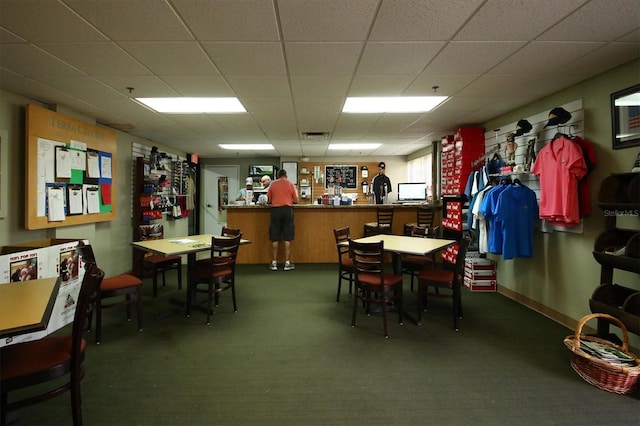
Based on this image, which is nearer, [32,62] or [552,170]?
[32,62]

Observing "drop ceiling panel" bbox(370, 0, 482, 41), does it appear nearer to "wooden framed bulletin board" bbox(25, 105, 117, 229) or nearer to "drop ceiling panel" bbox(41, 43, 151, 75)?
"drop ceiling panel" bbox(41, 43, 151, 75)

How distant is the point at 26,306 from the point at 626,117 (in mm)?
4872

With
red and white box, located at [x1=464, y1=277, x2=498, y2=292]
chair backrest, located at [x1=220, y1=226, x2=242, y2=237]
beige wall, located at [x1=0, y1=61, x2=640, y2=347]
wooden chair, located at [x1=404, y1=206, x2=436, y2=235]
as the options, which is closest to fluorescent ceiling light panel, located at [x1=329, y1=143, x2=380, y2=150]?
wooden chair, located at [x1=404, y1=206, x2=436, y2=235]

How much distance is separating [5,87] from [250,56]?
3046mm

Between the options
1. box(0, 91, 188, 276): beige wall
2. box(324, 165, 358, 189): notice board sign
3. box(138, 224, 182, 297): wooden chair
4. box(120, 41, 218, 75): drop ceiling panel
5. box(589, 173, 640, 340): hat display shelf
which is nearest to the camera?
box(589, 173, 640, 340): hat display shelf

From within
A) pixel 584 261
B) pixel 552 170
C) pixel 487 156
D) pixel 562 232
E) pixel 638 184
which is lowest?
pixel 584 261

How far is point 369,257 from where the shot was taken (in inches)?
128

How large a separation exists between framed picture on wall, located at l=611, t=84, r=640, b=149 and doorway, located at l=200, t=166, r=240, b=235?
28.9ft

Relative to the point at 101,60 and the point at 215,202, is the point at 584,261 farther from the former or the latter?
the point at 215,202

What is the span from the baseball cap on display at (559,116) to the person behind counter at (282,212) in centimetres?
408

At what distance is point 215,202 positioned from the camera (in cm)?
970

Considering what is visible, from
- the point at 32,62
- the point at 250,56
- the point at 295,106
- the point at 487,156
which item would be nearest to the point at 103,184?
the point at 32,62

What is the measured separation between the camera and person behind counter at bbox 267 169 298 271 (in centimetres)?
592

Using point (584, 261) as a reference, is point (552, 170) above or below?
above
